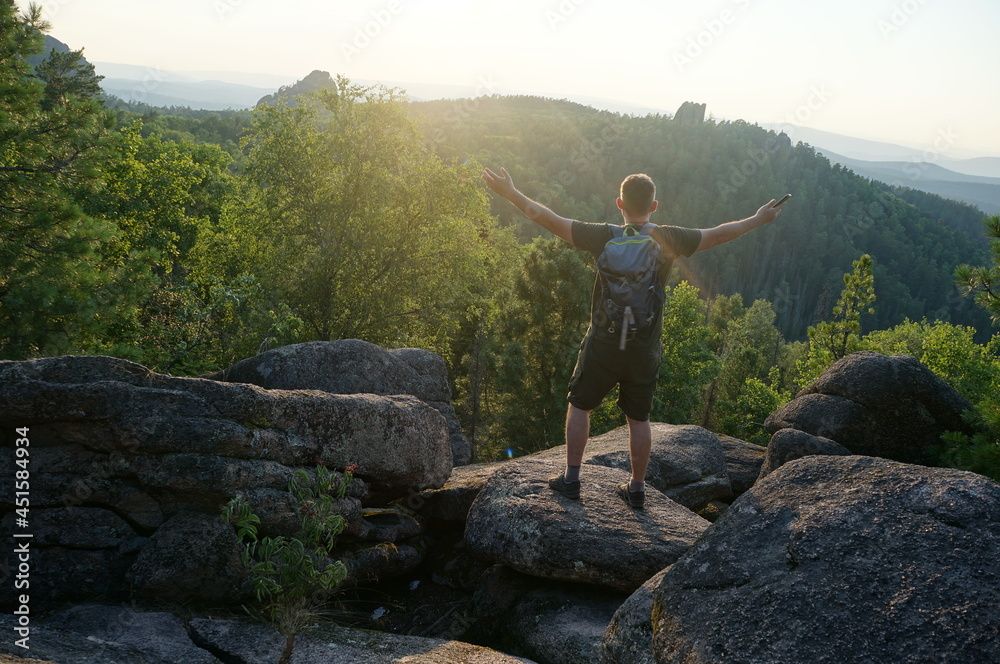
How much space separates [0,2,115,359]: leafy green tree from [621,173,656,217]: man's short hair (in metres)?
10.4

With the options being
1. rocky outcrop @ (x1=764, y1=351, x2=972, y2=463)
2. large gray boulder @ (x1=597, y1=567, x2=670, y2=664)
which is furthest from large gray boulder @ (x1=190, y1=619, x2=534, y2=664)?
rocky outcrop @ (x1=764, y1=351, x2=972, y2=463)

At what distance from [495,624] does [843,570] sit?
364 centimetres

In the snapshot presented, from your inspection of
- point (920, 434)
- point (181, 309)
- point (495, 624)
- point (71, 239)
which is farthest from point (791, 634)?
point (181, 309)

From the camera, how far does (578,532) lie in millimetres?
6141

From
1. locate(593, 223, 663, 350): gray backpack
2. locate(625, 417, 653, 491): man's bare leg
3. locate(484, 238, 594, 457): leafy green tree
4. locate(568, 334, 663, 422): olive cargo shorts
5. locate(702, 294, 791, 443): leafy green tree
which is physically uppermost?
locate(593, 223, 663, 350): gray backpack

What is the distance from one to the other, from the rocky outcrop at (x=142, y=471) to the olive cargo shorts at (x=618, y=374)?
8.85ft

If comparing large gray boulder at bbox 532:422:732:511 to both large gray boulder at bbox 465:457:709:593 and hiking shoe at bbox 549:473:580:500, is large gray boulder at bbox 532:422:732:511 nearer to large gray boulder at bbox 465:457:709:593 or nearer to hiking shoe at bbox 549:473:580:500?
hiking shoe at bbox 549:473:580:500

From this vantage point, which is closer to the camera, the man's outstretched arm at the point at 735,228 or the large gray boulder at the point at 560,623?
the large gray boulder at the point at 560,623

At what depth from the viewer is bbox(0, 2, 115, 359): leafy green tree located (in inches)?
436

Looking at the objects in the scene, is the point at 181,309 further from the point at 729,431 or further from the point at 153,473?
the point at 729,431

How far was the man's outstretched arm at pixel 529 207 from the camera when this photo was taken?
5.68 m

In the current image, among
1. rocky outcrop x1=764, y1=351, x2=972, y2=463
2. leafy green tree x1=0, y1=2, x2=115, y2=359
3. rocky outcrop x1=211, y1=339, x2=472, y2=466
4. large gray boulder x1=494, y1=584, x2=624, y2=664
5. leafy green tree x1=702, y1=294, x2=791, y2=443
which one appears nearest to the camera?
large gray boulder x1=494, y1=584, x2=624, y2=664

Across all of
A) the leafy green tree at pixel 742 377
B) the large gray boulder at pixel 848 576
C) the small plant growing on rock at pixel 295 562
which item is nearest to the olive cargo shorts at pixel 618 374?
the large gray boulder at pixel 848 576

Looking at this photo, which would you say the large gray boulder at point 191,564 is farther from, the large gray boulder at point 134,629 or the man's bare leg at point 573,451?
the man's bare leg at point 573,451
